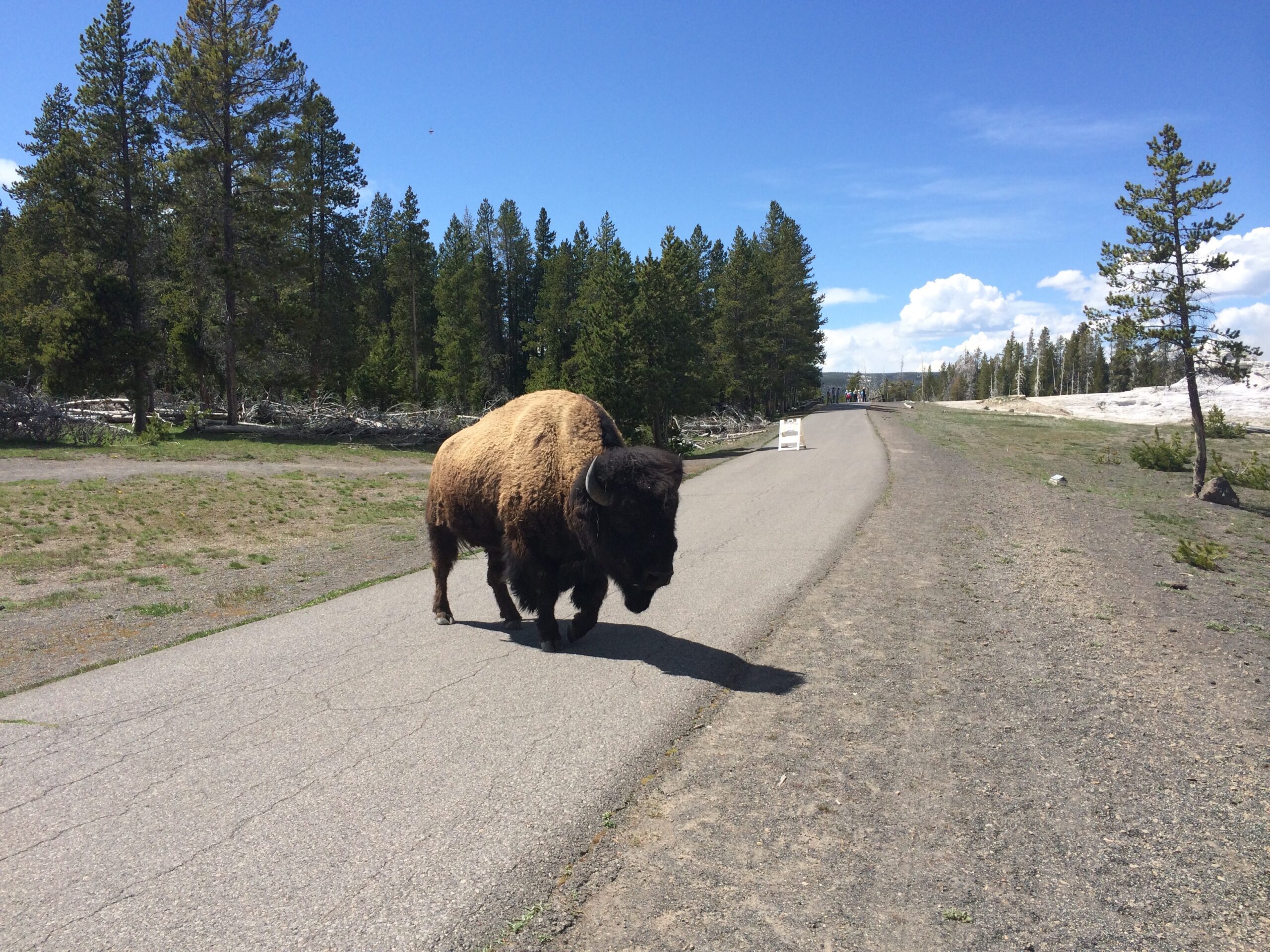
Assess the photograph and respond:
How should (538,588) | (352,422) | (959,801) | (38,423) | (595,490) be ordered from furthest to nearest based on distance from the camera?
(352,422) → (38,423) → (538,588) → (595,490) → (959,801)

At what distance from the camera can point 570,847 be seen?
3.57 m

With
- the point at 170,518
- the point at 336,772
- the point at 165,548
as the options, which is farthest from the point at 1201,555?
the point at 170,518

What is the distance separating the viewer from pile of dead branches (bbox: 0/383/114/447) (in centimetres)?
2453

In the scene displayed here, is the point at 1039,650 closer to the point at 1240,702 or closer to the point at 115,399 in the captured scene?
the point at 1240,702

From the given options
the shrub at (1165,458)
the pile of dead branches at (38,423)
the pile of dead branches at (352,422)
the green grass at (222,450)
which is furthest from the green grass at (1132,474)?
the pile of dead branches at (38,423)

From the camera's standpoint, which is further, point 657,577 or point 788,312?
point 788,312

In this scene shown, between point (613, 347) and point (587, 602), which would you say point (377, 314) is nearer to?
point (613, 347)

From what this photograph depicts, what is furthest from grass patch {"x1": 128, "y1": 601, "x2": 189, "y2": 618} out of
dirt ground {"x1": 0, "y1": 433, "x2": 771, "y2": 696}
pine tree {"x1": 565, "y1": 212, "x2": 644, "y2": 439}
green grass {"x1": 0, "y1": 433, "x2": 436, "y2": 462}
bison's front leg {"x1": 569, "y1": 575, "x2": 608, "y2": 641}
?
pine tree {"x1": 565, "y1": 212, "x2": 644, "y2": 439}

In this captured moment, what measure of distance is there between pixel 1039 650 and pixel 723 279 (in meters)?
52.6

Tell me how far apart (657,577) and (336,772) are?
8.48 ft

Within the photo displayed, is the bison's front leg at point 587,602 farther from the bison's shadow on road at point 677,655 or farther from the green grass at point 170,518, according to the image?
the green grass at point 170,518

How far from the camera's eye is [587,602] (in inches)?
264

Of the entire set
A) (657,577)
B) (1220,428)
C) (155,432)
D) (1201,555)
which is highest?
(1220,428)

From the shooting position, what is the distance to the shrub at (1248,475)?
867 inches
